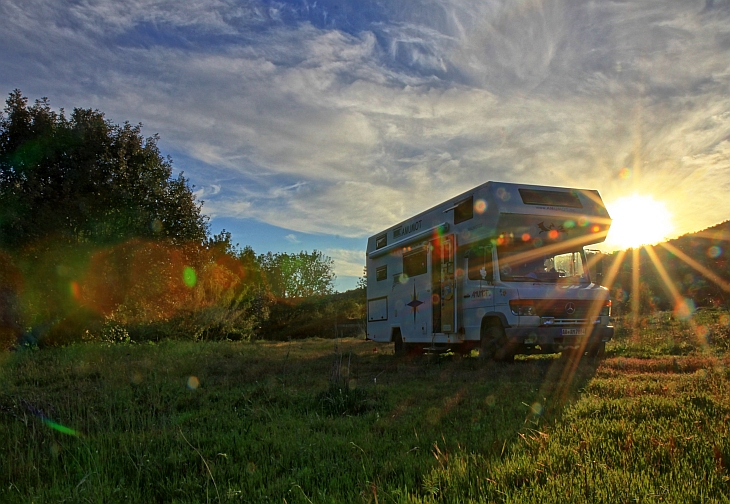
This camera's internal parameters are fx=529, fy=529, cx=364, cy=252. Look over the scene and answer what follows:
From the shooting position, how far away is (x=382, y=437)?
4863 mm

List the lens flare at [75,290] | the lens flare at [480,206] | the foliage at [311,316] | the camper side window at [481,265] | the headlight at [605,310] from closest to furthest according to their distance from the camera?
the headlight at [605,310] < the camper side window at [481,265] < the lens flare at [480,206] < the lens flare at [75,290] < the foliage at [311,316]

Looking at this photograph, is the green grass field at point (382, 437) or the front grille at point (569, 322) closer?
the green grass field at point (382, 437)

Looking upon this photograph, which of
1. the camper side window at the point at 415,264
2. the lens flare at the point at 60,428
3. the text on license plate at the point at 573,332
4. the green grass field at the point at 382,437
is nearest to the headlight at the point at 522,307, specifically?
the text on license plate at the point at 573,332

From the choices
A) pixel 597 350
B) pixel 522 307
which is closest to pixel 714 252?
pixel 597 350

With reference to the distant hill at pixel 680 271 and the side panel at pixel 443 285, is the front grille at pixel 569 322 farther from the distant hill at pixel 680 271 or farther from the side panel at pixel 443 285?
the distant hill at pixel 680 271

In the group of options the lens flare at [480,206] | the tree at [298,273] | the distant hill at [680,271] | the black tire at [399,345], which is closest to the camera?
the lens flare at [480,206]

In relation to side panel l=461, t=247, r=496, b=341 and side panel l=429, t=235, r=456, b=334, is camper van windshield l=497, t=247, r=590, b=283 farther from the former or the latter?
side panel l=429, t=235, r=456, b=334

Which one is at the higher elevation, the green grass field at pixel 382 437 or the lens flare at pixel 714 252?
the lens flare at pixel 714 252

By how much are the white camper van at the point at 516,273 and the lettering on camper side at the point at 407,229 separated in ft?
2.86

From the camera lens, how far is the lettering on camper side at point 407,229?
1374 centimetres

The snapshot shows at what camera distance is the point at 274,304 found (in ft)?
132

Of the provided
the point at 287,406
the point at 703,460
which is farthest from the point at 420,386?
the point at 703,460

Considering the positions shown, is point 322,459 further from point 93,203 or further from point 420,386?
point 93,203

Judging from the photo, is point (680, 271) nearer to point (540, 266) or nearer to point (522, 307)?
point (540, 266)
